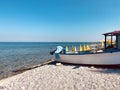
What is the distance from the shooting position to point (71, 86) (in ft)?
24.9

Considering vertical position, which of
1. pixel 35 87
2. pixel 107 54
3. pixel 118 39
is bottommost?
pixel 35 87

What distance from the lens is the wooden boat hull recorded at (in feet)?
35.9

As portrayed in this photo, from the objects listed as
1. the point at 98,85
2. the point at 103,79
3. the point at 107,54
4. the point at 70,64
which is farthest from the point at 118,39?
the point at 98,85

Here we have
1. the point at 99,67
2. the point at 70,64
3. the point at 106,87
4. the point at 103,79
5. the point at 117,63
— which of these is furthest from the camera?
the point at 70,64

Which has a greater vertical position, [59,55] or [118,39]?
[118,39]

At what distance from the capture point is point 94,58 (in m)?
11.9

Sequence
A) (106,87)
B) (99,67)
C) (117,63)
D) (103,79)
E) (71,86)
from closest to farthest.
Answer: (106,87) < (71,86) < (103,79) < (117,63) < (99,67)

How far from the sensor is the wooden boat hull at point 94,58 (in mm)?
10945

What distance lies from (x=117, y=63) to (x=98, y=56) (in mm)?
1526

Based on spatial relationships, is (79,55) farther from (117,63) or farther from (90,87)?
(90,87)

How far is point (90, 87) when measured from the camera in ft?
23.5

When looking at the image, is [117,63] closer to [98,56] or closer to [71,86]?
[98,56]

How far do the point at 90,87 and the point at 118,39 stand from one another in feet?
25.6

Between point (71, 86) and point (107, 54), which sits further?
point (107, 54)
